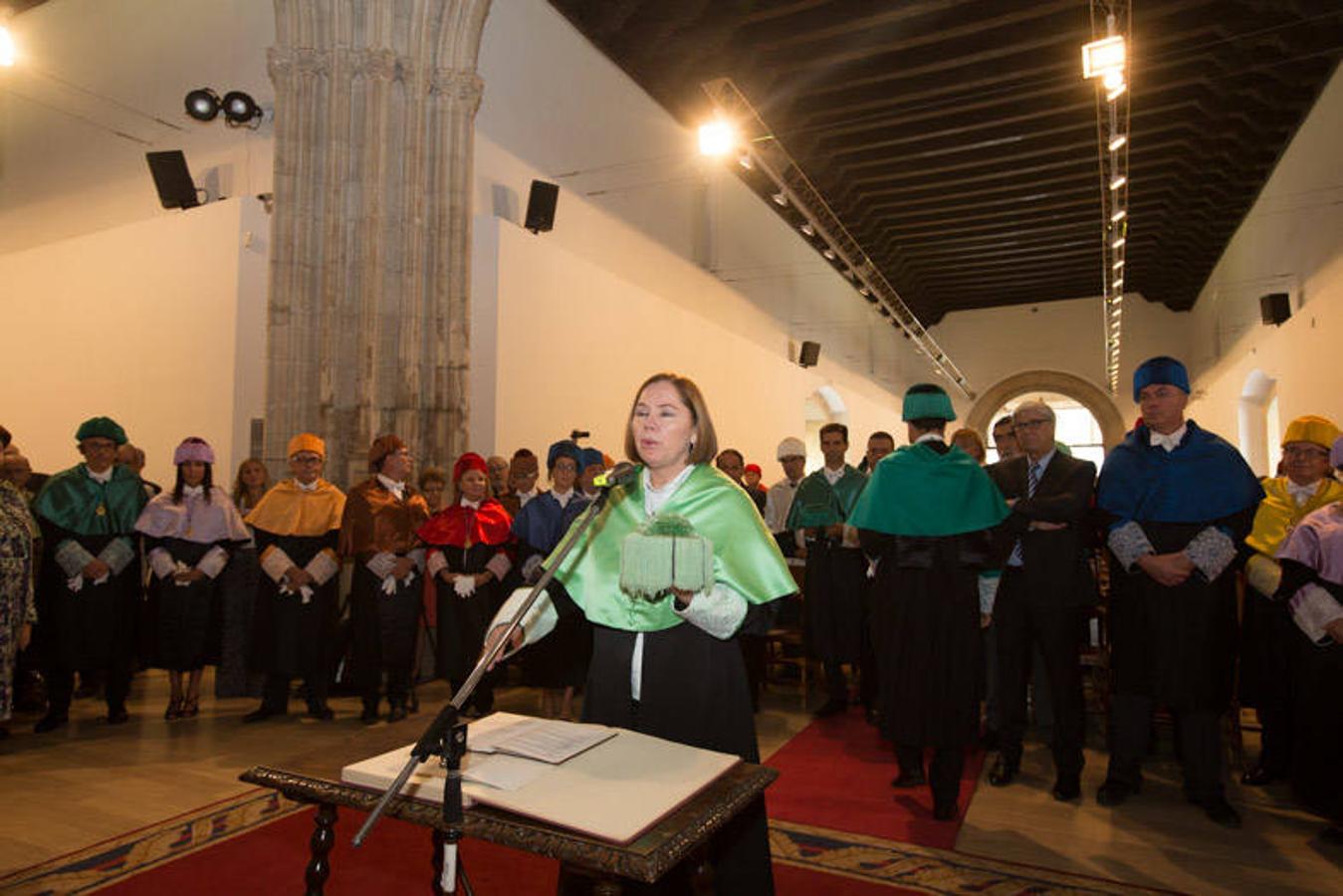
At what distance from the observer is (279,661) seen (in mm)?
5066

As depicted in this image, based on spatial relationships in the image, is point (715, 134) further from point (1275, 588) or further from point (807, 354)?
point (807, 354)

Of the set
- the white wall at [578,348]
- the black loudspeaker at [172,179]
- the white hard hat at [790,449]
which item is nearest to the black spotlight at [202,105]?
the black loudspeaker at [172,179]

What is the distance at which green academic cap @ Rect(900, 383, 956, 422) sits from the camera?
12.2 ft

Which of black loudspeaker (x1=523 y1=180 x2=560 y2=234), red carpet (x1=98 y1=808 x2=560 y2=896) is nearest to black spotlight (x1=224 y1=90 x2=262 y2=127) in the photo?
black loudspeaker (x1=523 y1=180 x2=560 y2=234)

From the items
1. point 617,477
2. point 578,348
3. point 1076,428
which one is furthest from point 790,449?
point 1076,428

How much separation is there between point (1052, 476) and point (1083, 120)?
860 cm

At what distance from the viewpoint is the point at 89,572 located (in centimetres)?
486

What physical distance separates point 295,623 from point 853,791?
328 centimetres

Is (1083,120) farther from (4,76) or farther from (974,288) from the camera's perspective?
(4,76)

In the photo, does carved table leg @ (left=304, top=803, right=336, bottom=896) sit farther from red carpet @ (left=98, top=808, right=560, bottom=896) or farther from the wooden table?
red carpet @ (left=98, top=808, right=560, bottom=896)

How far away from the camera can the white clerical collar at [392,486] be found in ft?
17.3

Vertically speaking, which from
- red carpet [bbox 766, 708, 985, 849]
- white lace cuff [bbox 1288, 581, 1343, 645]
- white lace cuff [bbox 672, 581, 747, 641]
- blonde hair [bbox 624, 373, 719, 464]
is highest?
blonde hair [bbox 624, 373, 719, 464]

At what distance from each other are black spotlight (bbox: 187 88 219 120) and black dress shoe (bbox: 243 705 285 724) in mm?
4665

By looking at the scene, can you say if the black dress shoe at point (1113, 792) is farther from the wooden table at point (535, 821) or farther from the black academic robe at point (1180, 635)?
the wooden table at point (535, 821)
